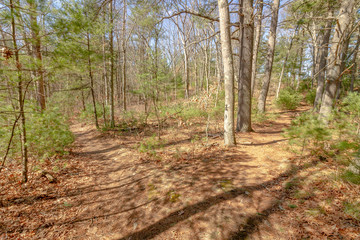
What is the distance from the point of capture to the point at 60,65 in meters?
3.77

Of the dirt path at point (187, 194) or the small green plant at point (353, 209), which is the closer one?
the small green plant at point (353, 209)

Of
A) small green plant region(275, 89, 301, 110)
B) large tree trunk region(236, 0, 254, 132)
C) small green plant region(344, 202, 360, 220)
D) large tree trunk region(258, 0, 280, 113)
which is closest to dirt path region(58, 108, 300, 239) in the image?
small green plant region(344, 202, 360, 220)

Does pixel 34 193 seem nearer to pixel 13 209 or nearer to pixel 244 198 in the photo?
pixel 13 209

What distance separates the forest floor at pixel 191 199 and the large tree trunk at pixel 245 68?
1459mm

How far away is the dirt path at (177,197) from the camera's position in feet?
7.70

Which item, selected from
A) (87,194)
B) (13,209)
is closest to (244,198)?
(87,194)

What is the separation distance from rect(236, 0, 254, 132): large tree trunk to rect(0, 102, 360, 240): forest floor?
4.79ft

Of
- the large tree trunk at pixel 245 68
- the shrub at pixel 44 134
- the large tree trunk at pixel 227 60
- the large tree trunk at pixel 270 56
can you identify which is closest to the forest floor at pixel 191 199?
the shrub at pixel 44 134

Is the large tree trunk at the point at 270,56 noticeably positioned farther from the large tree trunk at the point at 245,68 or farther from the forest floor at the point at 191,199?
the forest floor at the point at 191,199

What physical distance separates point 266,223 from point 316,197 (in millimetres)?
1097

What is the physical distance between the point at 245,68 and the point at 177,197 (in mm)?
5246

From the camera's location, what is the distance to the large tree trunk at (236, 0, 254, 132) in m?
5.69

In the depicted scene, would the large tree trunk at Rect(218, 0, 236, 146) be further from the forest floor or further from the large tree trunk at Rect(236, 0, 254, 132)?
the large tree trunk at Rect(236, 0, 254, 132)

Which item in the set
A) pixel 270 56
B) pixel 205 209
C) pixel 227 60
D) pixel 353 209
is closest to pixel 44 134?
pixel 205 209
